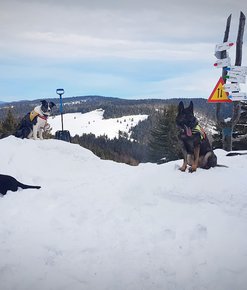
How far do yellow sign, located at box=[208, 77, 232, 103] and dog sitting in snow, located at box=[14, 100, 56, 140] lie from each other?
20.2 ft

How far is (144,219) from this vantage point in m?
6.05

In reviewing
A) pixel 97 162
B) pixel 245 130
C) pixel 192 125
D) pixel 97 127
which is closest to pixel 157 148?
pixel 245 130

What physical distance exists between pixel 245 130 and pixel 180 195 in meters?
18.9

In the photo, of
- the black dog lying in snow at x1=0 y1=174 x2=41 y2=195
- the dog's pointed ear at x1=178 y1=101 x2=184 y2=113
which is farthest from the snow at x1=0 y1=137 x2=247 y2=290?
the dog's pointed ear at x1=178 y1=101 x2=184 y2=113

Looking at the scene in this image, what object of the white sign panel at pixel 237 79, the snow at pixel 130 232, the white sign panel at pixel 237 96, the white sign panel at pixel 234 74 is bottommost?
the snow at pixel 130 232

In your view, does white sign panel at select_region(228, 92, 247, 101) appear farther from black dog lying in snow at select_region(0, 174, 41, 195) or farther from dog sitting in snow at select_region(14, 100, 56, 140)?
black dog lying in snow at select_region(0, 174, 41, 195)

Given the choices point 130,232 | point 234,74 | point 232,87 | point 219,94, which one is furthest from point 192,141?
point 234,74

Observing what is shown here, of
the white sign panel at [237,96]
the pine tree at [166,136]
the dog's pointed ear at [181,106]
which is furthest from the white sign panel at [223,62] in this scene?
the pine tree at [166,136]

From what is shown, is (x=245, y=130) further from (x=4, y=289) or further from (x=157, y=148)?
(x=4, y=289)

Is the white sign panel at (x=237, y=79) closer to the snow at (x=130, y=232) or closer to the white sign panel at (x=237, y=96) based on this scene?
the white sign panel at (x=237, y=96)

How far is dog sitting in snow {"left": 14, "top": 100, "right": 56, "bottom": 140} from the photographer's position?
1074 cm

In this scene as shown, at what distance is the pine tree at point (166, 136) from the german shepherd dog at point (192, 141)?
28494mm

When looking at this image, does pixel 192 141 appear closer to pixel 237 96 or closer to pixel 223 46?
pixel 237 96

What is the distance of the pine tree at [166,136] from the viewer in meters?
36.7
